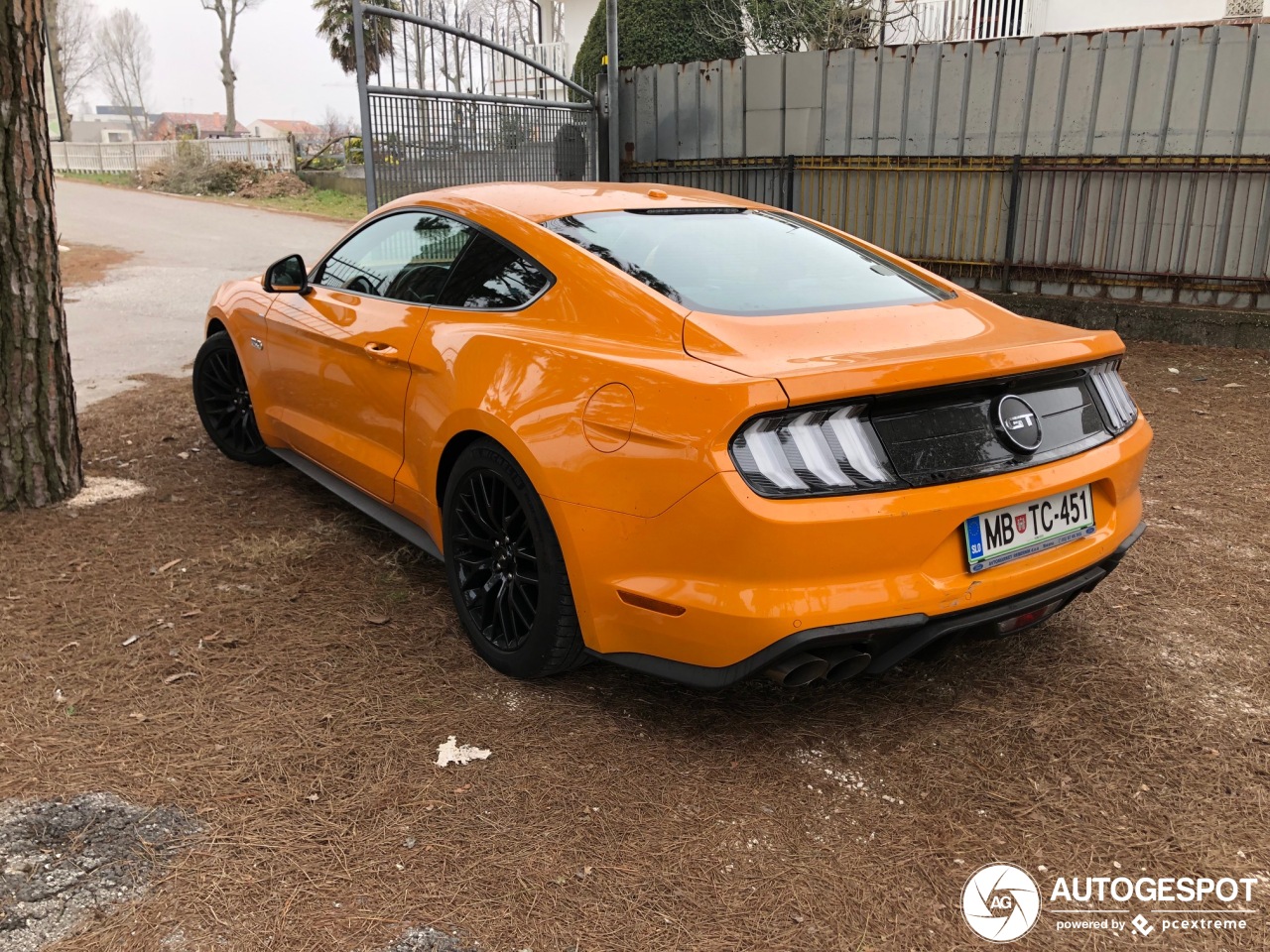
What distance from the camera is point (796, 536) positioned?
237 cm

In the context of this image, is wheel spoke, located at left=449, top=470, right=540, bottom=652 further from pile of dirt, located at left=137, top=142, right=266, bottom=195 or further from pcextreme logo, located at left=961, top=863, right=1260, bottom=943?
pile of dirt, located at left=137, top=142, right=266, bottom=195

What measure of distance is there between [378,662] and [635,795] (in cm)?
114

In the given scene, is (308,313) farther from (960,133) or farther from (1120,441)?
(960,133)

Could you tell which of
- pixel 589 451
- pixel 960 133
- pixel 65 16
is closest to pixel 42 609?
pixel 589 451

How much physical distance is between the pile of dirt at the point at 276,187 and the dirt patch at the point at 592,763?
2595 centimetres

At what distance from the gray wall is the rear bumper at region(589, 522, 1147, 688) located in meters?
7.45

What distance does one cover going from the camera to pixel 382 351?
3629 mm

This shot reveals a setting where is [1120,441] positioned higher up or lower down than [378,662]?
higher up

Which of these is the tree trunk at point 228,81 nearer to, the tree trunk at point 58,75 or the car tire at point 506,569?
the tree trunk at point 58,75

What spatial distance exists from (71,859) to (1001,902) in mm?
2192

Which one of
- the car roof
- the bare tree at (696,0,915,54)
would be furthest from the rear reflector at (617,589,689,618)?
the bare tree at (696,0,915,54)

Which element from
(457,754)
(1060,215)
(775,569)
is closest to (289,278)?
(457,754)

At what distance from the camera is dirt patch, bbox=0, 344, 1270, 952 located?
7.46 ft

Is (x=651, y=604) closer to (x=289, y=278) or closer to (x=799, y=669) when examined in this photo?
(x=799, y=669)
